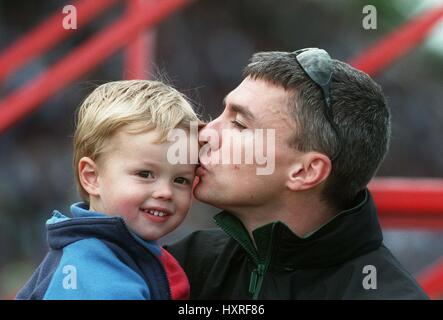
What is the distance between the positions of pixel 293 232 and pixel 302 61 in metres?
0.35

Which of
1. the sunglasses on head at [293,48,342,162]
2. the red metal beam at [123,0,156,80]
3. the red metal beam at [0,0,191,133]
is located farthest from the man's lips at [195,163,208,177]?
the red metal beam at [0,0,191,133]

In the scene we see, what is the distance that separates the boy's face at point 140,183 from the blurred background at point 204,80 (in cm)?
312

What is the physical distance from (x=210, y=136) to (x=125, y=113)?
0.19 meters

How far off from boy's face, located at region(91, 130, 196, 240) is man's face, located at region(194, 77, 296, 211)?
0.08 m

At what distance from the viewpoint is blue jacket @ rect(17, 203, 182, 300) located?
5.14 feet

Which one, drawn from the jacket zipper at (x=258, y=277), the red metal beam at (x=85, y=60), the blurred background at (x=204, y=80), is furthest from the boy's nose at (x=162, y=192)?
the blurred background at (x=204, y=80)

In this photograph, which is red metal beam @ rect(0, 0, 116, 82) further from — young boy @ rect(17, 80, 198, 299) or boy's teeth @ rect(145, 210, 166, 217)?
boy's teeth @ rect(145, 210, 166, 217)

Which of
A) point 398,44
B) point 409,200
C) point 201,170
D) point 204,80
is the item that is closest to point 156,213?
point 201,170

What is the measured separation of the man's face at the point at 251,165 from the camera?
1815 millimetres

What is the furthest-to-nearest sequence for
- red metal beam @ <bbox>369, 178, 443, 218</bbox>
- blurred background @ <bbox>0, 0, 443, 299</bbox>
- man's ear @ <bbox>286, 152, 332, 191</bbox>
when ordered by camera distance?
blurred background @ <bbox>0, 0, 443, 299</bbox> → red metal beam @ <bbox>369, 178, 443, 218</bbox> → man's ear @ <bbox>286, 152, 332, 191</bbox>

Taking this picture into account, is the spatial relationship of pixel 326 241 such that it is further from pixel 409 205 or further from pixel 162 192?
pixel 409 205

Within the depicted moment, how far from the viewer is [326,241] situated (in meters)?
1.71
